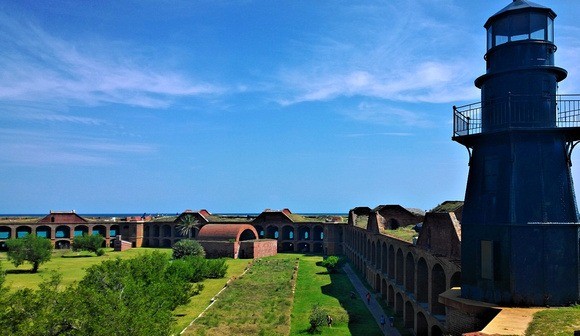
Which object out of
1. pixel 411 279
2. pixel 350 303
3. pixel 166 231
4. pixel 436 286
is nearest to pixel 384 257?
pixel 350 303

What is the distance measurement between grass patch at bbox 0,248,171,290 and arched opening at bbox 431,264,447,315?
25758mm

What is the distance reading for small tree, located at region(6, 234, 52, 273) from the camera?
5594 centimetres

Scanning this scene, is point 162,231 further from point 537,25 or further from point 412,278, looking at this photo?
point 537,25

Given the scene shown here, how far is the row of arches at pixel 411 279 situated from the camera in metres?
23.2

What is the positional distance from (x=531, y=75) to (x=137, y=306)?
19.7 meters

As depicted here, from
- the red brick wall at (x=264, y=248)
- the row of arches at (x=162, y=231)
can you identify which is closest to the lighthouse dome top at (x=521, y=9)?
the red brick wall at (x=264, y=248)

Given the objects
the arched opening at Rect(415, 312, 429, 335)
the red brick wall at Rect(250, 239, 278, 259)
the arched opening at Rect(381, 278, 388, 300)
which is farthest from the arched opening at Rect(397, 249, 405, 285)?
the red brick wall at Rect(250, 239, 278, 259)

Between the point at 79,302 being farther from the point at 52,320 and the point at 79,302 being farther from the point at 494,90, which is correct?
the point at 494,90

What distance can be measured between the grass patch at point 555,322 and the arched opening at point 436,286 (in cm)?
1126

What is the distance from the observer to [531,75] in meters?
13.9

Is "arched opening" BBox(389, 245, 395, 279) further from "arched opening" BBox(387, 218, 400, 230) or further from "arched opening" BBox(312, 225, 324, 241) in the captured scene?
"arched opening" BBox(312, 225, 324, 241)

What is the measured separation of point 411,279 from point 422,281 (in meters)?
2.77

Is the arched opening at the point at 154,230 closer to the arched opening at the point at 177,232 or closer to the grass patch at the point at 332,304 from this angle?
the arched opening at the point at 177,232

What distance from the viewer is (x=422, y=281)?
26797 mm
